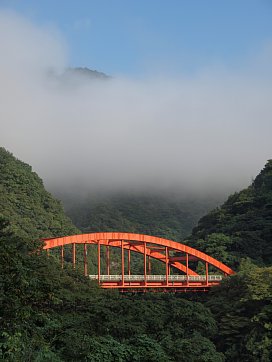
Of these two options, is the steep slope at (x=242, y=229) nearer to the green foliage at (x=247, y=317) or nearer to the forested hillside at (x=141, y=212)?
the green foliage at (x=247, y=317)

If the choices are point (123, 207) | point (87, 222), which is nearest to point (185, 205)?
point (123, 207)

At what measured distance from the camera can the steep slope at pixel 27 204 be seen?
2450 inches

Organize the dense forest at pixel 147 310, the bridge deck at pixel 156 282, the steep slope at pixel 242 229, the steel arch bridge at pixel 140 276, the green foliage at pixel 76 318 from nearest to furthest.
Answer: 1. the green foliage at pixel 76 318
2. the dense forest at pixel 147 310
3. the steel arch bridge at pixel 140 276
4. the bridge deck at pixel 156 282
5. the steep slope at pixel 242 229

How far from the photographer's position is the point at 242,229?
49.8 metres

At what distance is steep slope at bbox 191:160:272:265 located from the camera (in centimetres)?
4662

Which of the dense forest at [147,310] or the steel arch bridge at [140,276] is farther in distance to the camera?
the steel arch bridge at [140,276]

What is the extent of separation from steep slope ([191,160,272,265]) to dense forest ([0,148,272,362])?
8 centimetres

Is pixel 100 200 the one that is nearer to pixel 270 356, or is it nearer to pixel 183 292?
pixel 183 292

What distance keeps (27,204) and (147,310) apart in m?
40.2

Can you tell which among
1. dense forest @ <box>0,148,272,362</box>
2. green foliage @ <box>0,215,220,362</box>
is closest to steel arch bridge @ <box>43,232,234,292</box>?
dense forest @ <box>0,148,272,362</box>

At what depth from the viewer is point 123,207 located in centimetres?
11194

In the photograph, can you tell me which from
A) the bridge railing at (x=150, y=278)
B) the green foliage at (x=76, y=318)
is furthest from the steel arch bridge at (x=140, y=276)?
the green foliage at (x=76, y=318)

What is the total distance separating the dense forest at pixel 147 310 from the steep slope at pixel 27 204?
1847 centimetres

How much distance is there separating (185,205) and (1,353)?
111 meters
